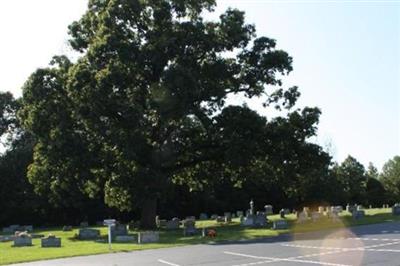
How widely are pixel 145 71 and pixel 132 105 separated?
3128mm

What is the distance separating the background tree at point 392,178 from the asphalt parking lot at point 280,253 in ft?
185

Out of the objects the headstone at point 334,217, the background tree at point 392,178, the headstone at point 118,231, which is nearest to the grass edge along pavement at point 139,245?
the headstone at point 334,217

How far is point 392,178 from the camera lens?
88.5 meters

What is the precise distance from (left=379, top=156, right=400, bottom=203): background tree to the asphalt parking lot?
56492mm

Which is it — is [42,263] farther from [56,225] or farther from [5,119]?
[5,119]

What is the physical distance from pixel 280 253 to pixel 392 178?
72.8m

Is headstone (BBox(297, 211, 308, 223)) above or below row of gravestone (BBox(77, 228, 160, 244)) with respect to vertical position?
above

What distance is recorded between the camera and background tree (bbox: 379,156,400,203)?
263 ft

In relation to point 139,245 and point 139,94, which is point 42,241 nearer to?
point 139,245

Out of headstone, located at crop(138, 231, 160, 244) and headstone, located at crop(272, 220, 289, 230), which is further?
headstone, located at crop(272, 220, 289, 230)

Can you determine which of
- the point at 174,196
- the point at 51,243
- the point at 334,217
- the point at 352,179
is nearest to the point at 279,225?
the point at 334,217

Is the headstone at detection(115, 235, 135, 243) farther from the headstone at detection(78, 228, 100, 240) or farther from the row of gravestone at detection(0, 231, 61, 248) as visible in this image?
the headstone at detection(78, 228, 100, 240)

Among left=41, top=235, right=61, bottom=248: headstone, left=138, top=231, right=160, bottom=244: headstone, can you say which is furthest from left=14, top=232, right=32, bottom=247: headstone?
left=138, top=231, right=160, bottom=244: headstone

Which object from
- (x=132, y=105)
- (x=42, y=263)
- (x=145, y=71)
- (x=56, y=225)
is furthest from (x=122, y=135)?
(x=56, y=225)
